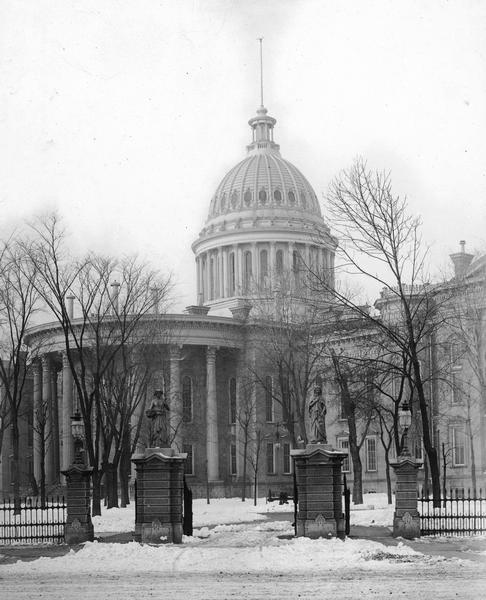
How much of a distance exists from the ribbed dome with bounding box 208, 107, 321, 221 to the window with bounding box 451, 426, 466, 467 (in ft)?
139

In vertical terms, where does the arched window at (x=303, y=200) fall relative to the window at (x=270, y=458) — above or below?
above

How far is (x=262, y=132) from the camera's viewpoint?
11325 cm

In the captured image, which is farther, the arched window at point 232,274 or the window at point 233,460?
the arched window at point 232,274

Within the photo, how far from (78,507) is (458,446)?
39124 mm

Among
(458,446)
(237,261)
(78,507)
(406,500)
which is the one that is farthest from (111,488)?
(237,261)

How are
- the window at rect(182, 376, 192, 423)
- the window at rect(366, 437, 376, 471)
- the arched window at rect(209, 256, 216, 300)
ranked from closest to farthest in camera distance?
the window at rect(366, 437, 376, 471), the window at rect(182, 376, 192, 423), the arched window at rect(209, 256, 216, 300)

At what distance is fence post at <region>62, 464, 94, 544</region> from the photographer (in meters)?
28.3

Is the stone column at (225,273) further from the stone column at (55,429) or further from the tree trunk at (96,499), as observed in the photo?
the tree trunk at (96,499)

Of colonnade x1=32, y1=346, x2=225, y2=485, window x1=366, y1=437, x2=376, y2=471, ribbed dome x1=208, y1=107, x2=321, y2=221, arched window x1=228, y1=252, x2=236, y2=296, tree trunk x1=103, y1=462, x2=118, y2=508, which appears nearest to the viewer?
tree trunk x1=103, y1=462, x2=118, y2=508

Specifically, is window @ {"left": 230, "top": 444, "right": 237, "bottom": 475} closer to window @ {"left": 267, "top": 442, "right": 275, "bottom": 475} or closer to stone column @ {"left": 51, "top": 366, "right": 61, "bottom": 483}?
window @ {"left": 267, "top": 442, "right": 275, "bottom": 475}

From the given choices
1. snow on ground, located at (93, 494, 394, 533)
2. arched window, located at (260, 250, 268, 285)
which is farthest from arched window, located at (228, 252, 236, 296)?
snow on ground, located at (93, 494, 394, 533)

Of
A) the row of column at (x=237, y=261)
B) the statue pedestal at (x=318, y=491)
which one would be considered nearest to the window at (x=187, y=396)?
the row of column at (x=237, y=261)

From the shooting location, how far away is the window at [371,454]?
7288 centimetres

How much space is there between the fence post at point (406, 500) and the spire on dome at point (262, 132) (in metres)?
85.4
